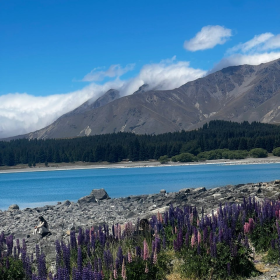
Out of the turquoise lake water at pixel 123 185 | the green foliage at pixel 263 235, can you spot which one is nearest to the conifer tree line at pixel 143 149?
the turquoise lake water at pixel 123 185

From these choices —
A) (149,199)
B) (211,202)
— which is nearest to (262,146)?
(149,199)

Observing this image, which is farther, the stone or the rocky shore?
the stone

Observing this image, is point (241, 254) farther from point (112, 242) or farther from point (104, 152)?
point (104, 152)

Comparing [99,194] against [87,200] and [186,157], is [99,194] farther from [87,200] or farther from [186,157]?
[186,157]

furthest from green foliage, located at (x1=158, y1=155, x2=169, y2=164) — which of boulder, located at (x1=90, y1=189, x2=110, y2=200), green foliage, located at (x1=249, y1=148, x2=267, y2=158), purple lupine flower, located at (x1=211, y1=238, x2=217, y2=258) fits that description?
purple lupine flower, located at (x1=211, y1=238, x2=217, y2=258)

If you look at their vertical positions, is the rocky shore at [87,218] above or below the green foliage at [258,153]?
below

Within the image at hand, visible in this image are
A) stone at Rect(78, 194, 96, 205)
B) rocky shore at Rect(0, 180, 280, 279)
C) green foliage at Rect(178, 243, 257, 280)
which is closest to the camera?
green foliage at Rect(178, 243, 257, 280)

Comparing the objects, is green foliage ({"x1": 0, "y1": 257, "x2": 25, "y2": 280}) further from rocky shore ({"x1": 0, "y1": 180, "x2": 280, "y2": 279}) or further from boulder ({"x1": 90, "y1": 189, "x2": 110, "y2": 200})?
boulder ({"x1": 90, "y1": 189, "x2": 110, "y2": 200})

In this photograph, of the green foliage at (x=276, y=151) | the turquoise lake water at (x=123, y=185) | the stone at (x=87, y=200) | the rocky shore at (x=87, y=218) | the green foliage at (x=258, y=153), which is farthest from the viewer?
the green foliage at (x=258, y=153)

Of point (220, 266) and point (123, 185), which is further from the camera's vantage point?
point (123, 185)

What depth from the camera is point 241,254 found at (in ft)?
29.3

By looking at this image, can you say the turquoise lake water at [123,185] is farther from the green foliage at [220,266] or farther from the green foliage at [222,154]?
the green foliage at [222,154]

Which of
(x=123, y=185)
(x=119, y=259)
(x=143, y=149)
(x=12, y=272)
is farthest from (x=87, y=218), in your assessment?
(x=143, y=149)

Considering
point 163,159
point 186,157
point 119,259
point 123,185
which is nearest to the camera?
point 119,259
